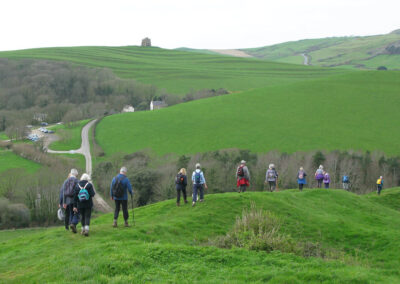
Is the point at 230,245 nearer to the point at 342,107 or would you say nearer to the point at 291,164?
the point at 291,164

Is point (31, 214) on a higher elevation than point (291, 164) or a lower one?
lower

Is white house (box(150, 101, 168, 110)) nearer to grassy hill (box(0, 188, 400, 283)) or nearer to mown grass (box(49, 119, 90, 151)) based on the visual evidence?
mown grass (box(49, 119, 90, 151))

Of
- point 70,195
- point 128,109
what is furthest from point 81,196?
point 128,109

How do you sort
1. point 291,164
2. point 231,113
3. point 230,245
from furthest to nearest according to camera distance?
point 231,113 → point 291,164 → point 230,245

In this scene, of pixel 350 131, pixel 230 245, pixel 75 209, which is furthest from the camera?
pixel 350 131

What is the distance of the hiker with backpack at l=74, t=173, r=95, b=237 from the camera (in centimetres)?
1627

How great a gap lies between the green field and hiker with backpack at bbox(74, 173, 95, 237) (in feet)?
210

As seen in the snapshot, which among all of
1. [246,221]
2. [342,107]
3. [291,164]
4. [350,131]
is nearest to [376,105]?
[342,107]

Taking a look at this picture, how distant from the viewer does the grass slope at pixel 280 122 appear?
3167 inches

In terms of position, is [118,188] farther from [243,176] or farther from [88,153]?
[88,153]

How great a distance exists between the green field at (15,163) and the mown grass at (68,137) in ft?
39.1

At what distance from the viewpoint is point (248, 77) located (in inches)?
6969

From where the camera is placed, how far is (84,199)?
53.5ft

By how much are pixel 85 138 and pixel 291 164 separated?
177 ft
